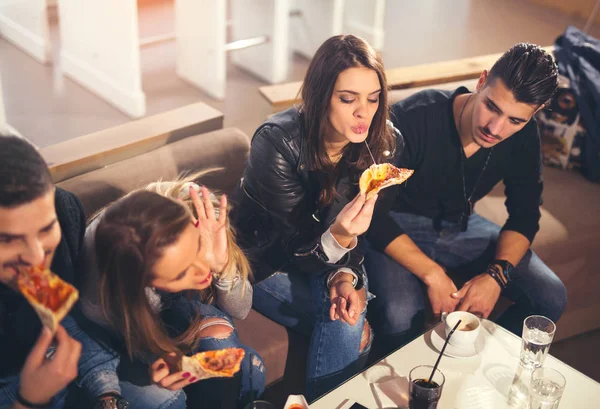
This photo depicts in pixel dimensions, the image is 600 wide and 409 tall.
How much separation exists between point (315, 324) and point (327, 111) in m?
0.64

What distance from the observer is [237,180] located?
263 centimetres

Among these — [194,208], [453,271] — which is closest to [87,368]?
[194,208]

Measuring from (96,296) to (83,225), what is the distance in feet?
0.64

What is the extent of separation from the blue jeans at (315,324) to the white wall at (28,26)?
3098 millimetres

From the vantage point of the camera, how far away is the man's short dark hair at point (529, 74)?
2211 mm

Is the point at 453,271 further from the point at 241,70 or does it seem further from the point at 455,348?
the point at 241,70

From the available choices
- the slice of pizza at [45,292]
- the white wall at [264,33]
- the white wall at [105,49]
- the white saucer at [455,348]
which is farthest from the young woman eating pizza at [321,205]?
the white wall at [264,33]

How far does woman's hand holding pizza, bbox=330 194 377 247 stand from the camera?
2057mm

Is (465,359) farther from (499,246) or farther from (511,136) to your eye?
(511,136)

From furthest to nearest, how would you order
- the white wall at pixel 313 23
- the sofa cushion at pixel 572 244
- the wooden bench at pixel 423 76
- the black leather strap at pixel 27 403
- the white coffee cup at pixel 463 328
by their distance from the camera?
the white wall at pixel 313 23 → the wooden bench at pixel 423 76 → the sofa cushion at pixel 572 244 → the white coffee cup at pixel 463 328 → the black leather strap at pixel 27 403

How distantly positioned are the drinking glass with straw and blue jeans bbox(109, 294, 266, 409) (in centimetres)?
47

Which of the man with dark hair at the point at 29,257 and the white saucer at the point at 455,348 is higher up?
the man with dark hair at the point at 29,257

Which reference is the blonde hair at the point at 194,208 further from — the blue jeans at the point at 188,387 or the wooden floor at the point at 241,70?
the wooden floor at the point at 241,70

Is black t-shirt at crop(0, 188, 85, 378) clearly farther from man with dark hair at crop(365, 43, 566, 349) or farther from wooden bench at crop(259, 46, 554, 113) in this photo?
wooden bench at crop(259, 46, 554, 113)
